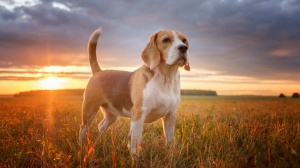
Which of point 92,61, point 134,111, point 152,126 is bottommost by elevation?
point 152,126

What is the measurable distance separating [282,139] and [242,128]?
3.19ft

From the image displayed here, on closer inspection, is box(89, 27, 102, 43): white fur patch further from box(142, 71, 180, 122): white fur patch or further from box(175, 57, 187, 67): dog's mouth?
box(175, 57, 187, 67): dog's mouth

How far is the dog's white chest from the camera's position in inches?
191

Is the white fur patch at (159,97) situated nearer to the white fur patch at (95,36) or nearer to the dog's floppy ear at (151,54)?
the dog's floppy ear at (151,54)

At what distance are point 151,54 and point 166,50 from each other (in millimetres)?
290

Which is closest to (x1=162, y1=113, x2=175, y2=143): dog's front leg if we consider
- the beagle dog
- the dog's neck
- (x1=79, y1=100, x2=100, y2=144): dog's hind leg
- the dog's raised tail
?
the beagle dog

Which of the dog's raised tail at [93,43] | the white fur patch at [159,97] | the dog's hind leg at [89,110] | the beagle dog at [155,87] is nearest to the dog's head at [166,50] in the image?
the beagle dog at [155,87]

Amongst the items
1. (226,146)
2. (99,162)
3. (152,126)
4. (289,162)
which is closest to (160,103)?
(226,146)

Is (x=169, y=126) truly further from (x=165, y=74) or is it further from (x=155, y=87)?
(x=165, y=74)

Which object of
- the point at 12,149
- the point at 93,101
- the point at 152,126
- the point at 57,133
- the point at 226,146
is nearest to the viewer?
the point at 12,149

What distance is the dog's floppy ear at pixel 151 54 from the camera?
4.95m

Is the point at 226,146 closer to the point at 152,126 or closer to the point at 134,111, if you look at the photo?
the point at 134,111

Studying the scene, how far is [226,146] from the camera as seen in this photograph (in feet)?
14.8

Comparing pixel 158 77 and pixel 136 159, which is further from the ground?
pixel 158 77
